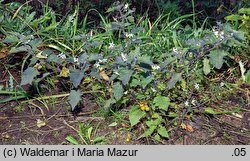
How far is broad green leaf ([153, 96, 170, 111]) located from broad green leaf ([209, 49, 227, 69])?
1.15ft

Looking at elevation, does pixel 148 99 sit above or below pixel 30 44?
Result: below

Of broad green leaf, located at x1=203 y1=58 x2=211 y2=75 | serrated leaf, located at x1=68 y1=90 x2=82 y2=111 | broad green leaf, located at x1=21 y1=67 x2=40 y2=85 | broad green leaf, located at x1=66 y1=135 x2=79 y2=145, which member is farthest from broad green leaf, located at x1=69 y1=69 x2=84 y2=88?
broad green leaf, located at x1=203 y1=58 x2=211 y2=75

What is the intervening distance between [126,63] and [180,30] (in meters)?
1.05

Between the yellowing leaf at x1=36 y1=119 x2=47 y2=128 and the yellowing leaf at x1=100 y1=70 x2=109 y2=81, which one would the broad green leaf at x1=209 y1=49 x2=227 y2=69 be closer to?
the yellowing leaf at x1=100 y1=70 x2=109 y2=81

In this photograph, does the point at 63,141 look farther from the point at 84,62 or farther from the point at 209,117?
the point at 209,117

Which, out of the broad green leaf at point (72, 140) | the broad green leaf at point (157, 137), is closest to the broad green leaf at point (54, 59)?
the broad green leaf at point (72, 140)

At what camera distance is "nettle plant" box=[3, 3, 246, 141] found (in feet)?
9.19

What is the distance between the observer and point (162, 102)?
280 cm

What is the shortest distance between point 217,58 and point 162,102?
0.42 metres

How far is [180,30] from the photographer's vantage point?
12.1ft

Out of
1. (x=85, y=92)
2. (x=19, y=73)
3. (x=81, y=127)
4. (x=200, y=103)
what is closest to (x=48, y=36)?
(x=19, y=73)

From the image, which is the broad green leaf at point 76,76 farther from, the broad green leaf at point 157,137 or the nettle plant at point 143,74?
the broad green leaf at point 157,137

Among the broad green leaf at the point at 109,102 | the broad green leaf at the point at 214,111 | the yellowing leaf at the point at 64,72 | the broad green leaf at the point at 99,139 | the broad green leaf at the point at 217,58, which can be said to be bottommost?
the broad green leaf at the point at 99,139

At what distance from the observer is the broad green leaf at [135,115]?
2.79m
